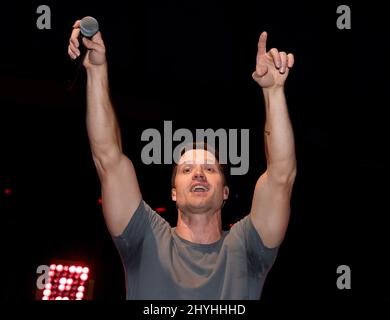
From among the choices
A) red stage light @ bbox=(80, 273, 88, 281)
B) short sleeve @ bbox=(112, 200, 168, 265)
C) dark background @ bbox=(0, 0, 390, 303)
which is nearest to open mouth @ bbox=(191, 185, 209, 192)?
short sleeve @ bbox=(112, 200, 168, 265)

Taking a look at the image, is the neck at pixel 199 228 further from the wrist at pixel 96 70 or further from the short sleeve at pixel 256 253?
the wrist at pixel 96 70

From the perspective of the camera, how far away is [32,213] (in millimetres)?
3861

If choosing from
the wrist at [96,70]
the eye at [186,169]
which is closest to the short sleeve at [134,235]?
the eye at [186,169]

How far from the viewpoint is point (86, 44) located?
68.4 inches

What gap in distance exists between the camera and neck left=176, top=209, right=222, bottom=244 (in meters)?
1.89

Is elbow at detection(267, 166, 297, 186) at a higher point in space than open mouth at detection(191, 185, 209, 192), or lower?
higher

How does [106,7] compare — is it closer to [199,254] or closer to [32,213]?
[32,213]

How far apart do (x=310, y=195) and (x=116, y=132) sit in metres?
2.55

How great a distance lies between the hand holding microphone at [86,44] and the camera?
57.3 inches

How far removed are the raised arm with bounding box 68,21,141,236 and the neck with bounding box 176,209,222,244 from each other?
0.70ft

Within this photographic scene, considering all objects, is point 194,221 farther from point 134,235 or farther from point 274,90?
point 274,90

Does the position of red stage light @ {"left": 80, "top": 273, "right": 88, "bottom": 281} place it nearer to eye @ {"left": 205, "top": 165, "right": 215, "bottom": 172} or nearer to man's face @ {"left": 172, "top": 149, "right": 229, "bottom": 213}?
man's face @ {"left": 172, "top": 149, "right": 229, "bottom": 213}

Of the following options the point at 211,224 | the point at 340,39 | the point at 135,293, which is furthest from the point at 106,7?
the point at 135,293

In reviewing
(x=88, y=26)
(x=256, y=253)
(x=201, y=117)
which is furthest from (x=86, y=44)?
(x=201, y=117)
